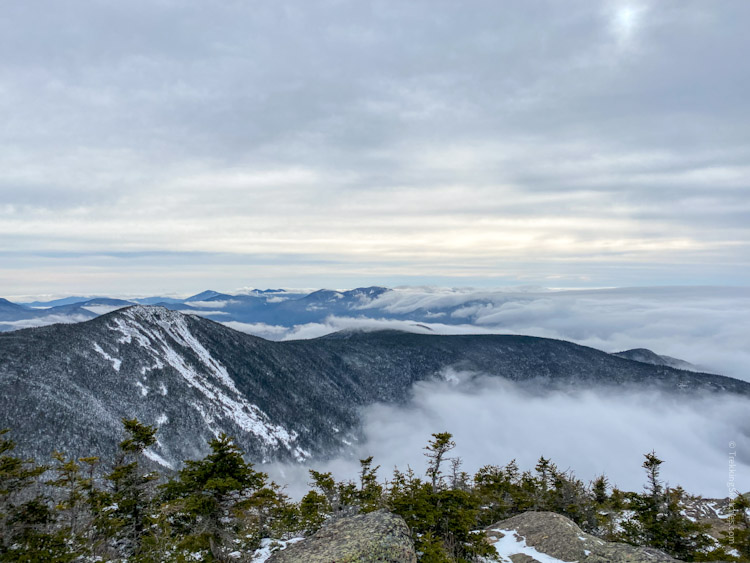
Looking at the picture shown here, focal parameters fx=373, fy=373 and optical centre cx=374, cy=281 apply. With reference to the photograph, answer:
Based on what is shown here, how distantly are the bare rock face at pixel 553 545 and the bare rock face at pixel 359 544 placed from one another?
14.2 metres

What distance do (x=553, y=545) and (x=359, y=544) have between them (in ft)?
65.5

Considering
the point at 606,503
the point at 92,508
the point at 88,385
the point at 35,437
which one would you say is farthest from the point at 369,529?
the point at 88,385

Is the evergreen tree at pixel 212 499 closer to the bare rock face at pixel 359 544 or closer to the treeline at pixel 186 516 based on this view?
the treeline at pixel 186 516

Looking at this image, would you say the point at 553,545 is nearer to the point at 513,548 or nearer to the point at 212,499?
the point at 513,548

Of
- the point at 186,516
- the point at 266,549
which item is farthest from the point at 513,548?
the point at 186,516

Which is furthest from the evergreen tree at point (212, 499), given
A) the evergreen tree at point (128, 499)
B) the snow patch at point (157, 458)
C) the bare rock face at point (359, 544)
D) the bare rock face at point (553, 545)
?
the snow patch at point (157, 458)

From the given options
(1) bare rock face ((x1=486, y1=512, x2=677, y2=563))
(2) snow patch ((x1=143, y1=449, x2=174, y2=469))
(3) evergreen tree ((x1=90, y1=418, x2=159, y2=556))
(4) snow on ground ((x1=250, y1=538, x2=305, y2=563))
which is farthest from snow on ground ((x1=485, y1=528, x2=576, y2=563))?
(2) snow patch ((x1=143, y1=449, x2=174, y2=469))

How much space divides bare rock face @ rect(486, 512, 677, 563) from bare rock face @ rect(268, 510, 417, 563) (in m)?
14.2

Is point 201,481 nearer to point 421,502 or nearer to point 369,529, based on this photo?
point 369,529

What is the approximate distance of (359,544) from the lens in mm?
19469

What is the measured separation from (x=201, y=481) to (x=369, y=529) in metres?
13.4

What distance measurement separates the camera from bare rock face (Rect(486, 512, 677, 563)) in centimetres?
2417

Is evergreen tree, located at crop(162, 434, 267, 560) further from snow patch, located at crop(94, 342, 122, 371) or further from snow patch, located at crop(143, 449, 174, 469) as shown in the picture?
snow patch, located at crop(94, 342, 122, 371)

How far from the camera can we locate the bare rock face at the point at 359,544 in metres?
18.7
